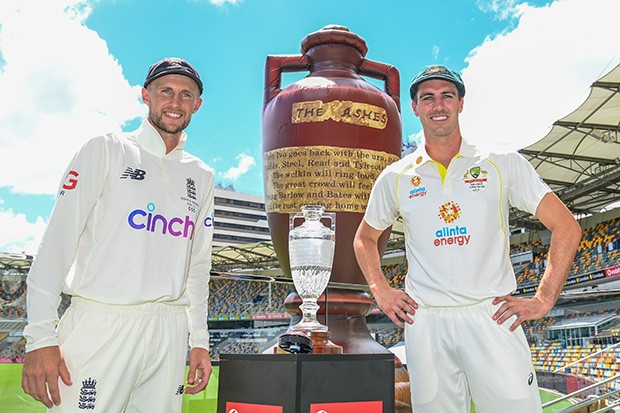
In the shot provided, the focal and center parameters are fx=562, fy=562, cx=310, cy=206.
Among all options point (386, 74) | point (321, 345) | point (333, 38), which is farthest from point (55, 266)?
point (386, 74)

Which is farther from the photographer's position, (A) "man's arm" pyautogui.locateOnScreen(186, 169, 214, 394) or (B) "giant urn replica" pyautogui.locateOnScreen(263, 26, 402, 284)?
(B) "giant urn replica" pyautogui.locateOnScreen(263, 26, 402, 284)

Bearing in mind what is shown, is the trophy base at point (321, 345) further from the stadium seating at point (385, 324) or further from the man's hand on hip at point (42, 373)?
the man's hand on hip at point (42, 373)

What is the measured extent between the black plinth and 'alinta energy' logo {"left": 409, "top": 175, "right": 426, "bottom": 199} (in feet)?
2.17

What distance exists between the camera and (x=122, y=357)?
67.9 inches

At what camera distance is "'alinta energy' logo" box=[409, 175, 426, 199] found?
217 cm

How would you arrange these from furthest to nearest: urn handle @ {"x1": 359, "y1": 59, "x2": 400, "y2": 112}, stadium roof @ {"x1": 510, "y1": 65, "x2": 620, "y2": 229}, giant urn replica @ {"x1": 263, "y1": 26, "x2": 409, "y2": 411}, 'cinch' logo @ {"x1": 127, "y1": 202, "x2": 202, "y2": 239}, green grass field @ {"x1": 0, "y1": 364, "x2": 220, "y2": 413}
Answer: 1. stadium roof @ {"x1": 510, "y1": 65, "x2": 620, "y2": 229}
2. urn handle @ {"x1": 359, "y1": 59, "x2": 400, "y2": 112}
3. giant urn replica @ {"x1": 263, "y1": 26, "x2": 409, "y2": 411}
4. green grass field @ {"x1": 0, "y1": 364, "x2": 220, "y2": 413}
5. 'cinch' logo @ {"x1": 127, "y1": 202, "x2": 202, "y2": 239}

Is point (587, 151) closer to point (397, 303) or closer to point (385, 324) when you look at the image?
point (385, 324)

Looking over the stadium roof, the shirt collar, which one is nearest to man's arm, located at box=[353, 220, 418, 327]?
the shirt collar

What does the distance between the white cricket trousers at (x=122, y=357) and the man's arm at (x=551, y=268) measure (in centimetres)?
109

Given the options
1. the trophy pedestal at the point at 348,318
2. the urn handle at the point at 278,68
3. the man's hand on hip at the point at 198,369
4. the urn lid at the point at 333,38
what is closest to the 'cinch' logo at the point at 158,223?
the man's hand on hip at the point at 198,369

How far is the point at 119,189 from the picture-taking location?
1853 millimetres

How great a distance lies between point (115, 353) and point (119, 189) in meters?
0.52

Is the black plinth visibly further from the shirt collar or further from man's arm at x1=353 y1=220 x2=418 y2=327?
the shirt collar

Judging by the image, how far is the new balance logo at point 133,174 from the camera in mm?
1871
